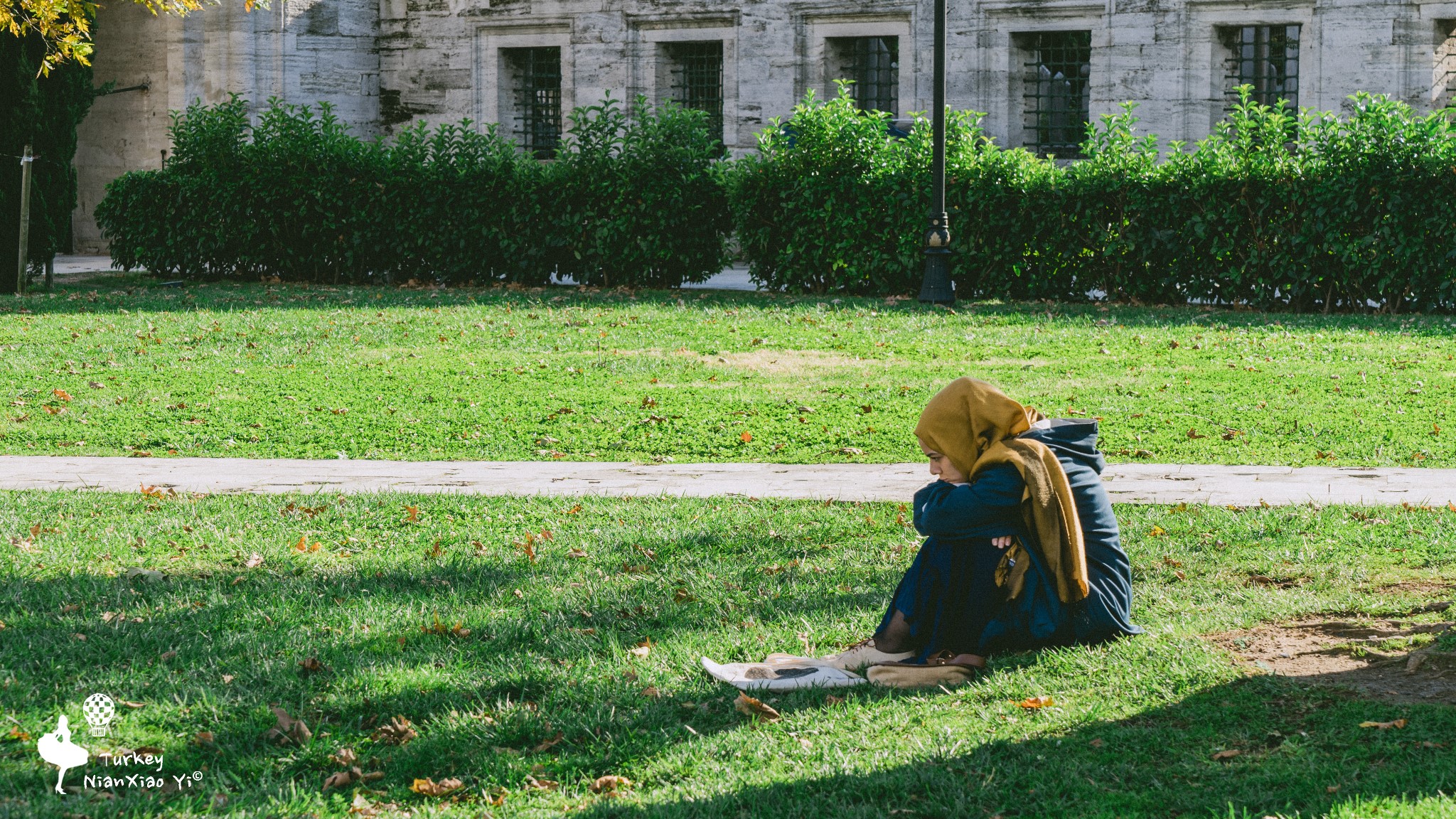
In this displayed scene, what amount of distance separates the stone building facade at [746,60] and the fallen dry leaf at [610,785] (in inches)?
896

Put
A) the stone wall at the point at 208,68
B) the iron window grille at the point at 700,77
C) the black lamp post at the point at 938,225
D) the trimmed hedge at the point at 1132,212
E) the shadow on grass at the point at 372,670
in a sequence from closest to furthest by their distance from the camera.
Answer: the shadow on grass at the point at 372,670 → the trimmed hedge at the point at 1132,212 → the black lamp post at the point at 938,225 → the stone wall at the point at 208,68 → the iron window grille at the point at 700,77

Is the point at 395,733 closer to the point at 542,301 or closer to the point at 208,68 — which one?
the point at 542,301

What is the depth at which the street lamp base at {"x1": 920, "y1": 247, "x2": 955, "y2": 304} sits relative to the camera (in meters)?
17.7

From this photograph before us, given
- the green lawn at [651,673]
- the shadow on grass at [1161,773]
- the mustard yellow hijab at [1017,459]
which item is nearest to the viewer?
the shadow on grass at [1161,773]

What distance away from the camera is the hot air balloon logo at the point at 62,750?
164 inches

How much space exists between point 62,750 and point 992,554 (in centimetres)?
301

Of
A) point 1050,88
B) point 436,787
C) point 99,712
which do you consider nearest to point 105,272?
point 1050,88

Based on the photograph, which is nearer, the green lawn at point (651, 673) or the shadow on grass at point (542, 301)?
the green lawn at point (651, 673)

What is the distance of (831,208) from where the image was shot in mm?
18891

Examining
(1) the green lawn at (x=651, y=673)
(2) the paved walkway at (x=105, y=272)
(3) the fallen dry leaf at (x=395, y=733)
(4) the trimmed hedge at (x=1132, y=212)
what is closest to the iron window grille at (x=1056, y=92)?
(2) the paved walkway at (x=105, y=272)

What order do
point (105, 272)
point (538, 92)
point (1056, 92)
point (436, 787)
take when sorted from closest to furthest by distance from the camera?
point (436, 787) → point (105, 272) → point (1056, 92) → point (538, 92)

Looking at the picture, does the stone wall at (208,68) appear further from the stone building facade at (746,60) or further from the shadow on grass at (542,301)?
the shadow on grass at (542,301)

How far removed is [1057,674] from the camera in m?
4.98

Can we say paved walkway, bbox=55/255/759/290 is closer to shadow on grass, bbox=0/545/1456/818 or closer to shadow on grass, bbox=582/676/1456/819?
shadow on grass, bbox=0/545/1456/818
